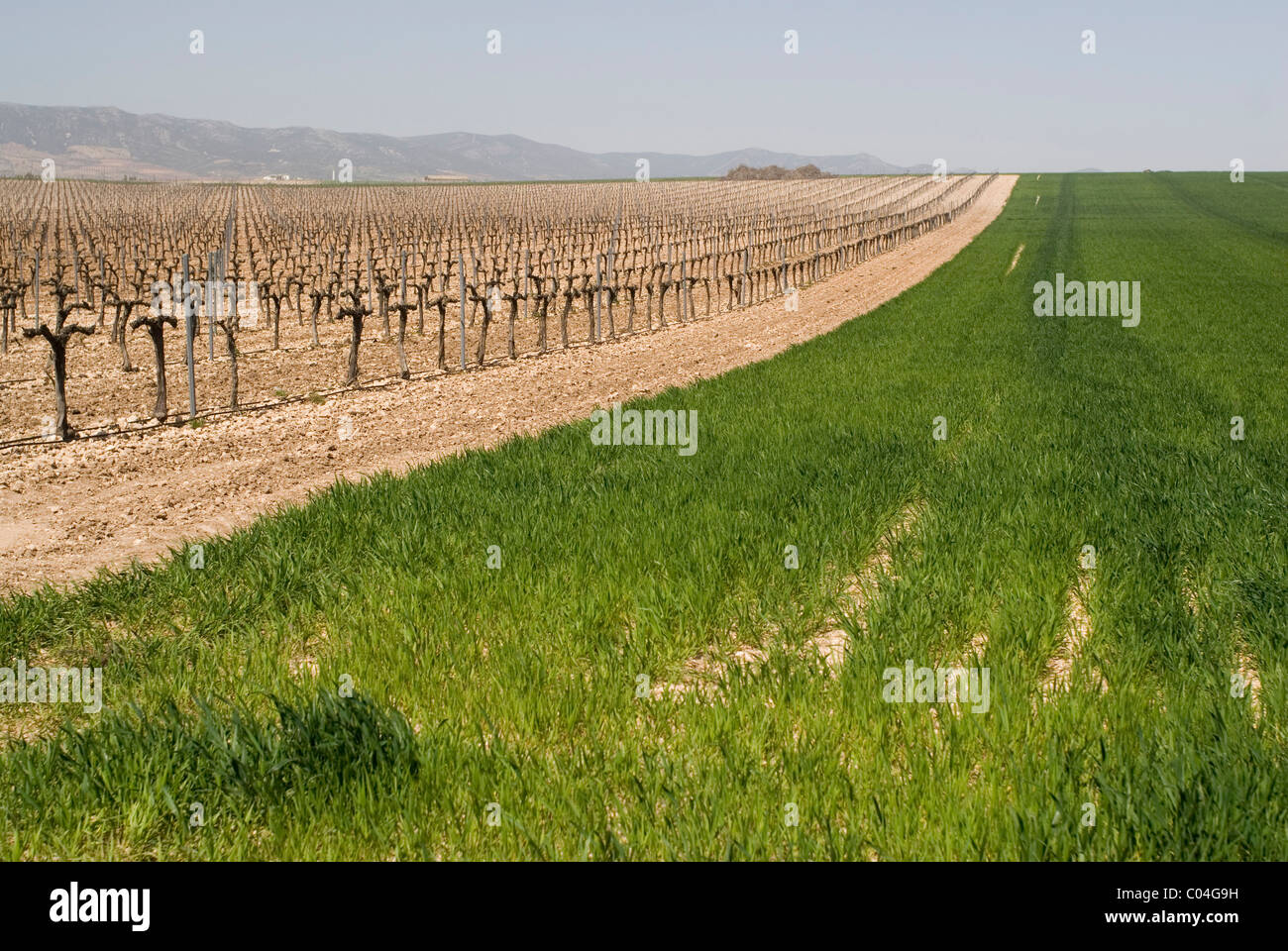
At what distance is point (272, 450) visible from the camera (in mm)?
13398

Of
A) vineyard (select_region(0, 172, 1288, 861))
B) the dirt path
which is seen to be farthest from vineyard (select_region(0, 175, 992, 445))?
vineyard (select_region(0, 172, 1288, 861))

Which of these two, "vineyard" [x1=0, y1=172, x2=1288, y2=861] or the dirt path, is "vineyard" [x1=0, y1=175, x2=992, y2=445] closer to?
the dirt path

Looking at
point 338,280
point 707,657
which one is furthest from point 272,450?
point 338,280

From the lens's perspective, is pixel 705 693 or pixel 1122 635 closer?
pixel 705 693

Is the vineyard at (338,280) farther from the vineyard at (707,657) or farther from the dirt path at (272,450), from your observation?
the vineyard at (707,657)

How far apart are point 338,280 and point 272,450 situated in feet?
48.2

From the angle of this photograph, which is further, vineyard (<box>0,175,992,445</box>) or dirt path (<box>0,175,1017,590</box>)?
vineyard (<box>0,175,992,445</box>)

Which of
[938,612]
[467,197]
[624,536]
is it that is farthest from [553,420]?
[467,197]

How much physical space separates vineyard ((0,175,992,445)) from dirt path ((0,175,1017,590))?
1194 millimetres

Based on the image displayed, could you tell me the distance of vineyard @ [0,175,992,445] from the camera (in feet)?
61.8

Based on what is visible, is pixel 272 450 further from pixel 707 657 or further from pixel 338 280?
pixel 338 280

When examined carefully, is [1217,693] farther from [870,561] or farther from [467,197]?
[467,197]

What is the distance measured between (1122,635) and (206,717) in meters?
4.44
